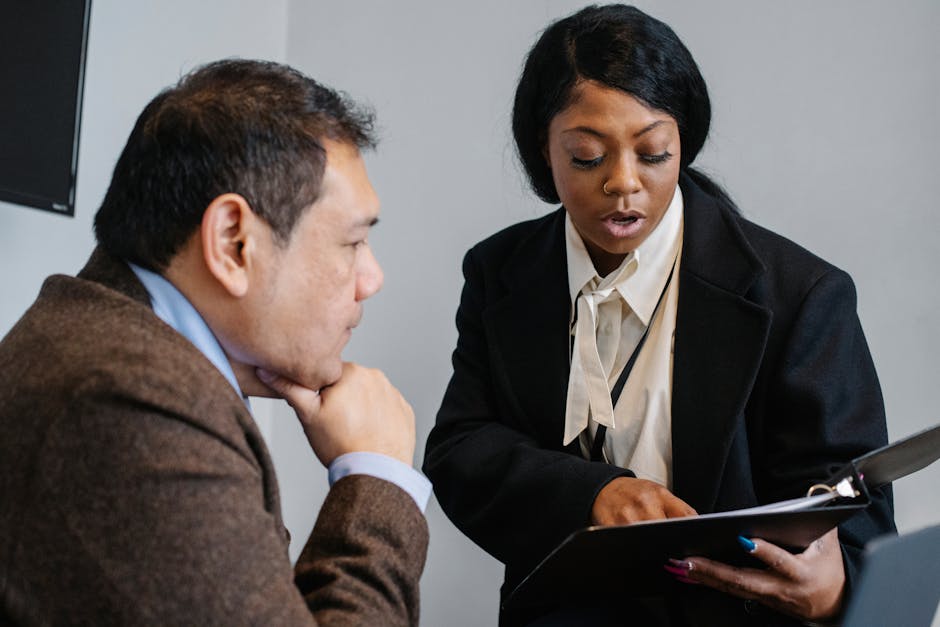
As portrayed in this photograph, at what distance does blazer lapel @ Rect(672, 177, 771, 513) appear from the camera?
1444mm

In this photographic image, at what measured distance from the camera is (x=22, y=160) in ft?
5.45

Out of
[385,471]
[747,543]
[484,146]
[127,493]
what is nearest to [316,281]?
[385,471]

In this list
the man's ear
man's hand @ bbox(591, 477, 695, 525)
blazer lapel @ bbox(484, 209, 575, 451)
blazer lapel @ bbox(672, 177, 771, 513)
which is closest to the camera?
the man's ear

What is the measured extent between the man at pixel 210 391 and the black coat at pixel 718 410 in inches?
19.0

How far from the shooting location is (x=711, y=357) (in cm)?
148

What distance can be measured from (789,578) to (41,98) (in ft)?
4.49

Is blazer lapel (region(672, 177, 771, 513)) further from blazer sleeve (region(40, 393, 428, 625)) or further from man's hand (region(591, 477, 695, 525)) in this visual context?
blazer sleeve (region(40, 393, 428, 625))

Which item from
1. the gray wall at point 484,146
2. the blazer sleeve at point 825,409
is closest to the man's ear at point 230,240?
the blazer sleeve at point 825,409

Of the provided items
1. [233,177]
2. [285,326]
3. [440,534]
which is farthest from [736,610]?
[440,534]

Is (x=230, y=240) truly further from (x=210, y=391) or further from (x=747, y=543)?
(x=747, y=543)

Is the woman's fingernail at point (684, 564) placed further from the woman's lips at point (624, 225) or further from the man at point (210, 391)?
the woman's lips at point (624, 225)

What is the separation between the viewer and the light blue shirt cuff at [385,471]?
0.98m

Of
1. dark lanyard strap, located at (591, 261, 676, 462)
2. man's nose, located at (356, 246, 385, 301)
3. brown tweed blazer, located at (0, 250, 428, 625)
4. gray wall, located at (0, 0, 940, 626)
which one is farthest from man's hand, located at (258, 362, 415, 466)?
gray wall, located at (0, 0, 940, 626)

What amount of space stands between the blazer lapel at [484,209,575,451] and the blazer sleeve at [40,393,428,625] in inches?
34.0
